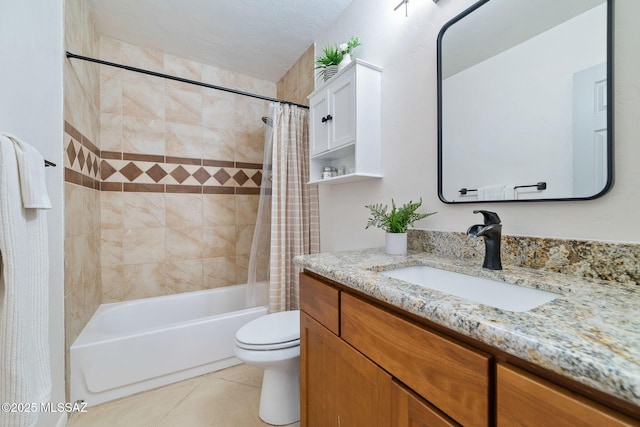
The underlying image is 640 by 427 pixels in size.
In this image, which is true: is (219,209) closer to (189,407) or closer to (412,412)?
(189,407)

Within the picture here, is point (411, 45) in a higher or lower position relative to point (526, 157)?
higher

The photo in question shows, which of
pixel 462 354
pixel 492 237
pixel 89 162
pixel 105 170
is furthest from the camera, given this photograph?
pixel 105 170

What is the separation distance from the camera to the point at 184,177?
2.34 metres

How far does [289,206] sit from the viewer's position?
1.97 meters

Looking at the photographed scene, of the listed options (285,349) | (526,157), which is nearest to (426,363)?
(526,157)

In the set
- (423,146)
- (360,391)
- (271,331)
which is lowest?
(271,331)

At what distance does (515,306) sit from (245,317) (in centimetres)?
169

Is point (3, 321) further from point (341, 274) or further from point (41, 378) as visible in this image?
point (341, 274)

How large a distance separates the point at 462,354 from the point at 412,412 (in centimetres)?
22

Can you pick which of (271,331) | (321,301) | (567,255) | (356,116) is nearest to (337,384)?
(321,301)

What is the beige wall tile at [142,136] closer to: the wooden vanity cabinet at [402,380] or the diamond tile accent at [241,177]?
the diamond tile accent at [241,177]

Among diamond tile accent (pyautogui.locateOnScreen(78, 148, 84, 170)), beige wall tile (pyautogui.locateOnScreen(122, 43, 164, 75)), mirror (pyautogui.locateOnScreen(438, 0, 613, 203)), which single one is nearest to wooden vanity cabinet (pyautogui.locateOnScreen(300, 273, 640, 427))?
mirror (pyautogui.locateOnScreen(438, 0, 613, 203))

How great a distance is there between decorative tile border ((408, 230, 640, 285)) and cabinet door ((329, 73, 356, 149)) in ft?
2.59

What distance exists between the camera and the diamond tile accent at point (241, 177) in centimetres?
259
